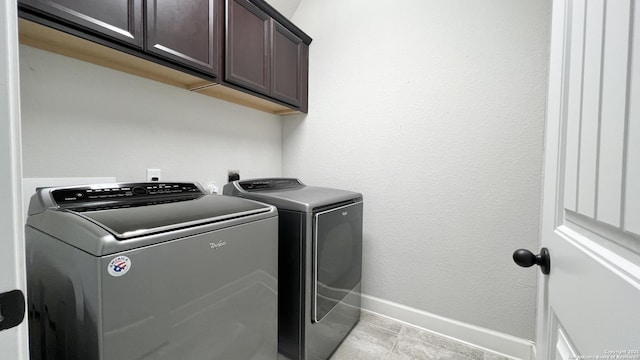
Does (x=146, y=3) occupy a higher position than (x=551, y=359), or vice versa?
(x=146, y=3)

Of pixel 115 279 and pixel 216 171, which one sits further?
pixel 216 171

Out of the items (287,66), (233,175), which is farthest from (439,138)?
(233,175)

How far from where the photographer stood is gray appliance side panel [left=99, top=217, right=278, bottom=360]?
2.11 ft

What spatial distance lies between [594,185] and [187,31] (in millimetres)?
1594

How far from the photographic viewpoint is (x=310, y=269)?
1283mm

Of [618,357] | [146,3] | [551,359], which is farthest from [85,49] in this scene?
[551,359]

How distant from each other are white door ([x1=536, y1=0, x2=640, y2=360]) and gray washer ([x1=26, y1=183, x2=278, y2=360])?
3.06 feet

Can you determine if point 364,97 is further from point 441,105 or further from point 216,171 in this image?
point 216,171

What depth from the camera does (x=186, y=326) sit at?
769 millimetres

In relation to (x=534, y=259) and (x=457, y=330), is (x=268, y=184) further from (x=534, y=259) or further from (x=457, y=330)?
(x=457, y=330)

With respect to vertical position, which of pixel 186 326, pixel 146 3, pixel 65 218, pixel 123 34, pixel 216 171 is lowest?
pixel 186 326

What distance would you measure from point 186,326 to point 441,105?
1.82m

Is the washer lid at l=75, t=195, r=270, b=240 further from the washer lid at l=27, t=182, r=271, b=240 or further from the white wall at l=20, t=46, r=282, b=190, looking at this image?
the white wall at l=20, t=46, r=282, b=190

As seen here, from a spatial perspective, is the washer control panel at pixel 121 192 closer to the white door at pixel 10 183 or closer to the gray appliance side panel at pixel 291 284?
the gray appliance side panel at pixel 291 284
